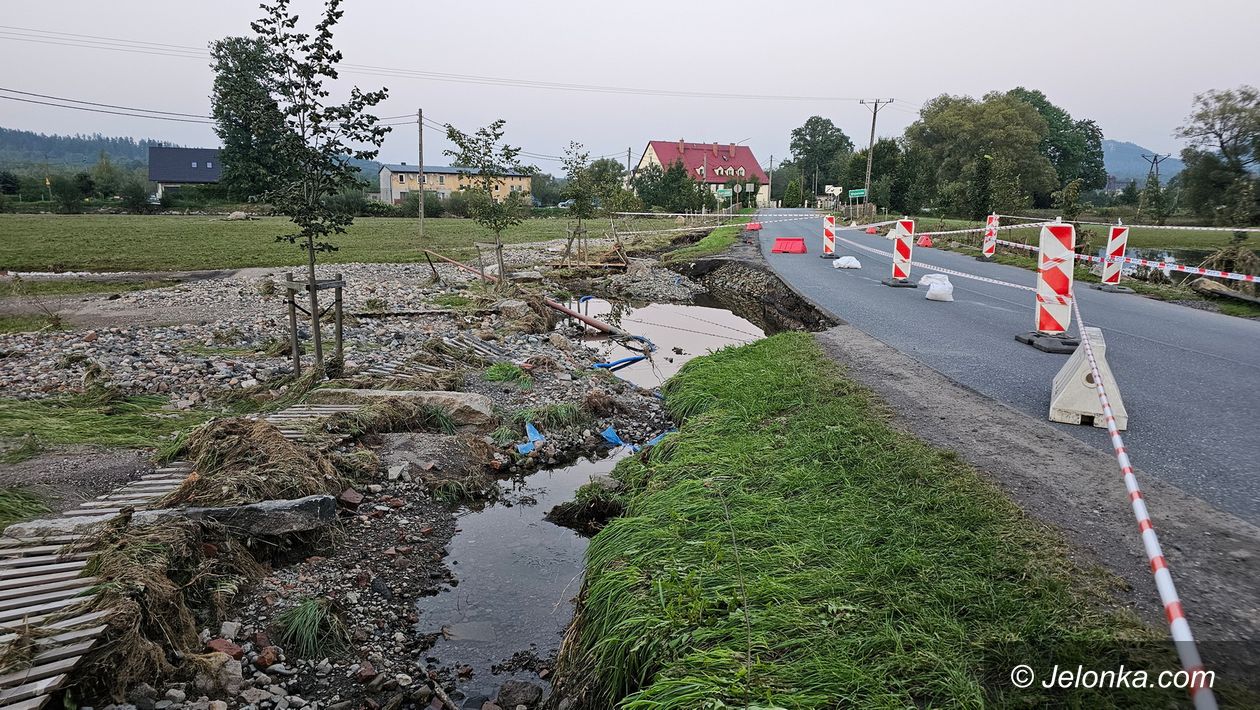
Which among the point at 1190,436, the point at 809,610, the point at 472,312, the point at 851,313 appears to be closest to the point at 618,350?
the point at 472,312

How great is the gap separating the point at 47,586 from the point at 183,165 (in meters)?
106

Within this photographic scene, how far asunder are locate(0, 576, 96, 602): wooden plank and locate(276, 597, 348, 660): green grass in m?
1.11

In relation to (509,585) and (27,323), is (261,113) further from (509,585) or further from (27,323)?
(27,323)

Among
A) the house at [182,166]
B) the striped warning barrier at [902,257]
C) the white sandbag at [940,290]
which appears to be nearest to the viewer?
the white sandbag at [940,290]

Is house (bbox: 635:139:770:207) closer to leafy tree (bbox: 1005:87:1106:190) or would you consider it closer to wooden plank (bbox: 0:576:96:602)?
leafy tree (bbox: 1005:87:1106:190)

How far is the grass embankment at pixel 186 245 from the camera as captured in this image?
2488 cm

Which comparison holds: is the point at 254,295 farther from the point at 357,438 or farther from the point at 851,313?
the point at 851,313

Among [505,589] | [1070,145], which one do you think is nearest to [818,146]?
[1070,145]

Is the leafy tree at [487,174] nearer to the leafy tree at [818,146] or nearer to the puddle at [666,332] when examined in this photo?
the puddle at [666,332]

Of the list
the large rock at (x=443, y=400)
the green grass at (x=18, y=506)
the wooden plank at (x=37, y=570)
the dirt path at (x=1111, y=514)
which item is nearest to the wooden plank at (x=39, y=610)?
the wooden plank at (x=37, y=570)

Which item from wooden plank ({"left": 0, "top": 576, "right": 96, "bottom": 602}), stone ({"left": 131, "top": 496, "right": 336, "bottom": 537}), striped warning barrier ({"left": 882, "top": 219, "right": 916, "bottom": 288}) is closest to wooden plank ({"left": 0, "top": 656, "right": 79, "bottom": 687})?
wooden plank ({"left": 0, "top": 576, "right": 96, "bottom": 602})

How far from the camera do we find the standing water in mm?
4680

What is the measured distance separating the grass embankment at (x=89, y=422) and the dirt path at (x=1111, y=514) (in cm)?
754

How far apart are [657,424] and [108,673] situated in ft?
22.2
